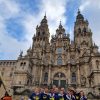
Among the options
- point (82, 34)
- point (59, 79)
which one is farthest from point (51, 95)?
point (82, 34)

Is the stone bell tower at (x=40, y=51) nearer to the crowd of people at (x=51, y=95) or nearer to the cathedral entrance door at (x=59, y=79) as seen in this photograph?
the cathedral entrance door at (x=59, y=79)

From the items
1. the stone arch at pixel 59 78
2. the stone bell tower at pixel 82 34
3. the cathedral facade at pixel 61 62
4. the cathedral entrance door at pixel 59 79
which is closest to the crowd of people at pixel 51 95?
the cathedral facade at pixel 61 62

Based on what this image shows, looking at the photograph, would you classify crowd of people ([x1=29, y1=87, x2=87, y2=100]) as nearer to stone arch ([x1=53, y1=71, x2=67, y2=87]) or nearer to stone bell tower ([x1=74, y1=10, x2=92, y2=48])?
stone arch ([x1=53, y1=71, x2=67, y2=87])

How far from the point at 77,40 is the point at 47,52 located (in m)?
9.01

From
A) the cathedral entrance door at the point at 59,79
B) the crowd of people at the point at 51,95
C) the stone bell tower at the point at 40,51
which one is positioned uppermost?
the stone bell tower at the point at 40,51

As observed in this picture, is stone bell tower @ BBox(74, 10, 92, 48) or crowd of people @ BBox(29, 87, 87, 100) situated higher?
stone bell tower @ BBox(74, 10, 92, 48)

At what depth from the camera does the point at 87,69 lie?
4012cm

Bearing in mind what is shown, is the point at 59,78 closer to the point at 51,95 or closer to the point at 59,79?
the point at 59,79

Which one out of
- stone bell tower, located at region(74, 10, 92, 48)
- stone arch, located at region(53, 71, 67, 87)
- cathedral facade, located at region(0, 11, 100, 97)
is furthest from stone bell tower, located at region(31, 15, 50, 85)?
stone bell tower, located at region(74, 10, 92, 48)

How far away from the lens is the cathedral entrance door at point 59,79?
40875 mm

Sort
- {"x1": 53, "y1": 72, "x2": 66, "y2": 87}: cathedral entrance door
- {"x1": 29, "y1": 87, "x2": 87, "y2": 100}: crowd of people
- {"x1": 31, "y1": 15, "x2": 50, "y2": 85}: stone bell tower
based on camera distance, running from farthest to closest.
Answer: {"x1": 31, "y1": 15, "x2": 50, "y2": 85}: stone bell tower → {"x1": 53, "y1": 72, "x2": 66, "y2": 87}: cathedral entrance door → {"x1": 29, "y1": 87, "x2": 87, "y2": 100}: crowd of people

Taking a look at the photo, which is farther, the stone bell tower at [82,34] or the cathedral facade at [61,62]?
the stone bell tower at [82,34]

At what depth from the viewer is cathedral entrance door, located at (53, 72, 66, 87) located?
1609 inches

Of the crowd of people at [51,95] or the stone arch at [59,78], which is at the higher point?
the stone arch at [59,78]
